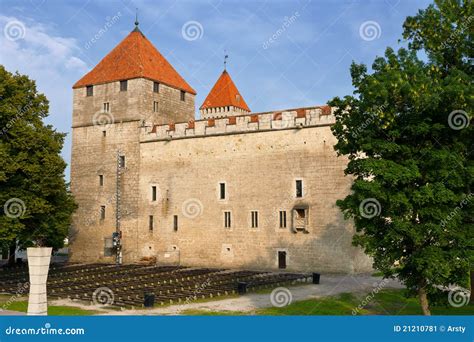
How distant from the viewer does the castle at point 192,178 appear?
31.5m

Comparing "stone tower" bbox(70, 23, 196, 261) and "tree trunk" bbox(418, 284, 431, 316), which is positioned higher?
"stone tower" bbox(70, 23, 196, 261)

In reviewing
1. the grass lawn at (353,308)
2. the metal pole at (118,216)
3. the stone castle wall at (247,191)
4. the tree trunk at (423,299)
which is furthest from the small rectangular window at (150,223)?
the tree trunk at (423,299)

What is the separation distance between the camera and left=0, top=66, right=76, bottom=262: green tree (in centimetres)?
2306

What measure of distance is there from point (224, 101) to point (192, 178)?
20187 millimetres

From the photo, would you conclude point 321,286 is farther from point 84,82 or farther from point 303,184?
point 84,82

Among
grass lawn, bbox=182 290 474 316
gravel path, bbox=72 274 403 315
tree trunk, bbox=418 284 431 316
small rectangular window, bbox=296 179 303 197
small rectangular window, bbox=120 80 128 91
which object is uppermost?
small rectangular window, bbox=120 80 128 91

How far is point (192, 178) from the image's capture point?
35938 mm

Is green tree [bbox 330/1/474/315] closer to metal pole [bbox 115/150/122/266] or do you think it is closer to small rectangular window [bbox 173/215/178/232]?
small rectangular window [bbox 173/215/178/232]

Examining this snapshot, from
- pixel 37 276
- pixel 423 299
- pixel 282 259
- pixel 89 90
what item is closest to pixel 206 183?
pixel 282 259

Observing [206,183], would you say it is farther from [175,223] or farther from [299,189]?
[299,189]

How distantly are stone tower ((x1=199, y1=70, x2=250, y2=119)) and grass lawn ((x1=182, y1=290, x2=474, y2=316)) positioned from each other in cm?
3463

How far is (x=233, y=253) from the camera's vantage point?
33.9 meters

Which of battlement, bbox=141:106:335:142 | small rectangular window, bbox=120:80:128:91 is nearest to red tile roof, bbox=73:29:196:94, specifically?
small rectangular window, bbox=120:80:128:91

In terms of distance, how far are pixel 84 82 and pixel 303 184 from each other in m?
19.6
